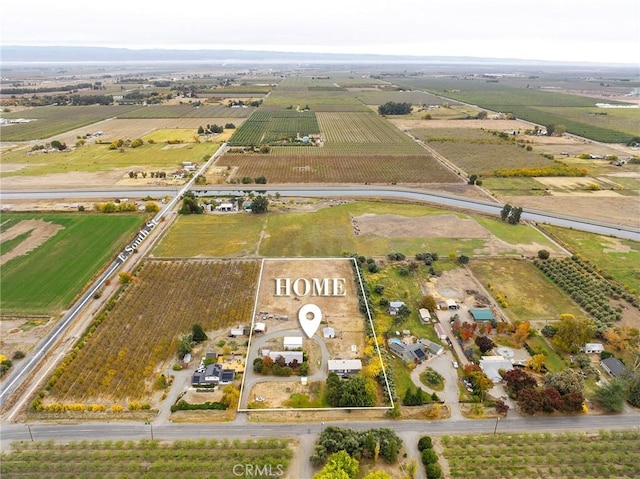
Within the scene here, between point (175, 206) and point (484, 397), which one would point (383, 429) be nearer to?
point (484, 397)

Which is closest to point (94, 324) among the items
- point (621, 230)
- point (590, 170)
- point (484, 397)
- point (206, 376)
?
point (206, 376)

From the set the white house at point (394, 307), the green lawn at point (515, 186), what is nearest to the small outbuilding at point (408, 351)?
the white house at point (394, 307)

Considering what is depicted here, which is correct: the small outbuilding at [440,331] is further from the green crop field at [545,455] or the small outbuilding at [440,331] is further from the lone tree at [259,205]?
the lone tree at [259,205]

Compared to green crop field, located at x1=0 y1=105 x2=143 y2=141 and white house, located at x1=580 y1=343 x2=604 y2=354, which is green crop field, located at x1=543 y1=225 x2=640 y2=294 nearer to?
white house, located at x1=580 y1=343 x2=604 y2=354

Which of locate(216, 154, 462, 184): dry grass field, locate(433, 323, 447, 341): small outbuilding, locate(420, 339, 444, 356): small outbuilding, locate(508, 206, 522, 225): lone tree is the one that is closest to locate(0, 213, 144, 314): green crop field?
locate(216, 154, 462, 184): dry grass field

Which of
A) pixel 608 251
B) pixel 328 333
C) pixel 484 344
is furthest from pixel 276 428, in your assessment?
pixel 608 251
